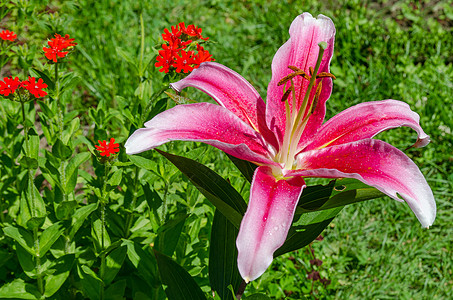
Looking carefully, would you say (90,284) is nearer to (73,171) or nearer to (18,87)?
(73,171)

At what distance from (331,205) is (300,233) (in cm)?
21

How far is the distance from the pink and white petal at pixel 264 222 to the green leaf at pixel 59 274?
91 centimetres

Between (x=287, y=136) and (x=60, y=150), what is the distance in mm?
846

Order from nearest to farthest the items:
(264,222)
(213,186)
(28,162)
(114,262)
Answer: (264,222) < (213,186) < (28,162) < (114,262)

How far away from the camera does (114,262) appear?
1.59 m

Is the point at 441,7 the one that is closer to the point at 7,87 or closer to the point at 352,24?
the point at 352,24

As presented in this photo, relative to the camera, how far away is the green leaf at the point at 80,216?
1.60 metres

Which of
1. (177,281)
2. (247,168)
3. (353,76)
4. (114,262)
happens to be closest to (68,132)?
(114,262)

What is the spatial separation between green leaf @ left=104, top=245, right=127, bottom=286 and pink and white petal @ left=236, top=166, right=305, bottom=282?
2.46 feet

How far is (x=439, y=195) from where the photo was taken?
2.75 m

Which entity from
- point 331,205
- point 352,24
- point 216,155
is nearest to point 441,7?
point 352,24

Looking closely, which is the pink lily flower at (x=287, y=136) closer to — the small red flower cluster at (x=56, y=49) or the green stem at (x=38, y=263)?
the small red flower cluster at (x=56, y=49)

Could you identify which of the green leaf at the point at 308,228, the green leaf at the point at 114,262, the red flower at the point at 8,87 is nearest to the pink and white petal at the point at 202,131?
the green leaf at the point at 308,228

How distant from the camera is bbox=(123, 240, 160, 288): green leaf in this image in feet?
5.24
